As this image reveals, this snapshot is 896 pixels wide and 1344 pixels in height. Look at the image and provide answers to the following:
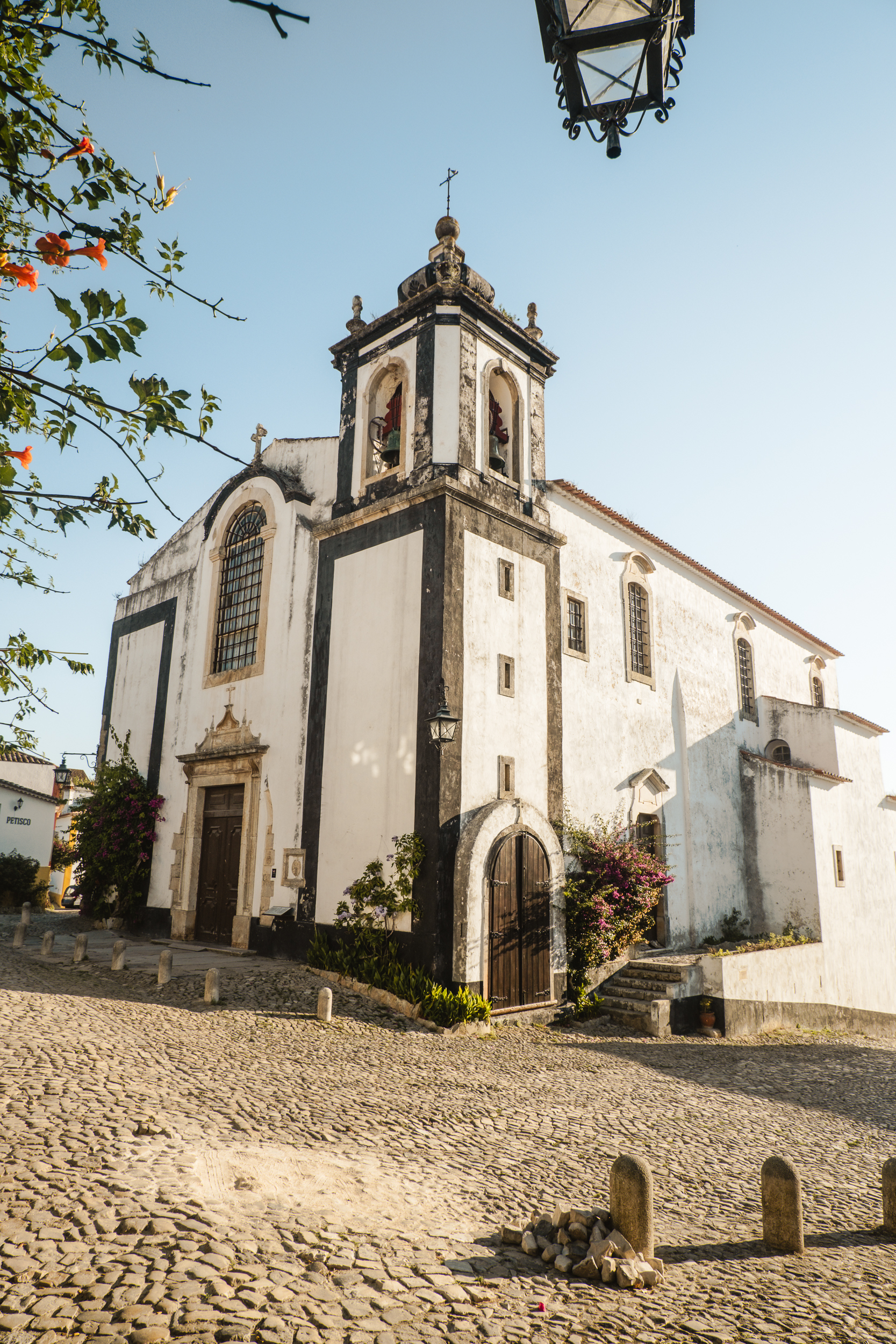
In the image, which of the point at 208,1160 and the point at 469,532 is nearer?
the point at 208,1160

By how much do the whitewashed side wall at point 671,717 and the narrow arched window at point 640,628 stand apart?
0.77ft

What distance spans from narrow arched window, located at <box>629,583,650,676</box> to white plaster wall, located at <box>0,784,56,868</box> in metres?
23.0

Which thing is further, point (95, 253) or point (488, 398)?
point (488, 398)

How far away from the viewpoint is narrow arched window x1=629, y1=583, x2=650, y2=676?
51.3ft

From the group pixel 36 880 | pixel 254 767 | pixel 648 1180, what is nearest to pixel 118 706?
pixel 254 767

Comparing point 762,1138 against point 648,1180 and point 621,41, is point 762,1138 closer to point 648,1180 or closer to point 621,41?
point 648,1180

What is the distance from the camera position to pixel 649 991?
12000 mm

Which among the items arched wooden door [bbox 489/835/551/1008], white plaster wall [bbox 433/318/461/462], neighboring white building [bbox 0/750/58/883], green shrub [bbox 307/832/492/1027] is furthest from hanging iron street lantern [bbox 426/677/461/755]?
neighboring white building [bbox 0/750/58/883]

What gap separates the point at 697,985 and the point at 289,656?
851cm

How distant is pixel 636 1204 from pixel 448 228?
44.1 feet

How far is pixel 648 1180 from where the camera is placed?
13.2ft

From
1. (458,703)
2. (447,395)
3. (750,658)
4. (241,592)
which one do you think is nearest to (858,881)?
(750,658)

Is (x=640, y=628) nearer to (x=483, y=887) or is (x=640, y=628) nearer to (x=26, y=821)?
(x=483, y=887)

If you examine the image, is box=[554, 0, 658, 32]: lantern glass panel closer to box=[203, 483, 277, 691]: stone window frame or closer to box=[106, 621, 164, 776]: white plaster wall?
box=[203, 483, 277, 691]: stone window frame
